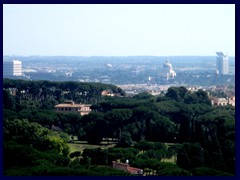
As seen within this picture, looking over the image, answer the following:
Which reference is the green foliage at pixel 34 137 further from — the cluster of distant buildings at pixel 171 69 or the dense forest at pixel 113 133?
the cluster of distant buildings at pixel 171 69

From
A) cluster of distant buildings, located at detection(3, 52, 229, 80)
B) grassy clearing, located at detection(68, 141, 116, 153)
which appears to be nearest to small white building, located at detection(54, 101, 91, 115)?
grassy clearing, located at detection(68, 141, 116, 153)

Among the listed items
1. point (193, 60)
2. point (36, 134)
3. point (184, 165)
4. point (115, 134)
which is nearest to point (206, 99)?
point (115, 134)

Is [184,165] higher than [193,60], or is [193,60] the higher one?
[193,60]

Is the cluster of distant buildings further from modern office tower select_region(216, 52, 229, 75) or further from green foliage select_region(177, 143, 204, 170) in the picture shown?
green foliage select_region(177, 143, 204, 170)

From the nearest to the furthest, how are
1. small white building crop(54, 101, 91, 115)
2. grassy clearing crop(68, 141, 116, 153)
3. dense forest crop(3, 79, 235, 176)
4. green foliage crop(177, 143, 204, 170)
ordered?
1. dense forest crop(3, 79, 235, 176)
2. green foliage crop(177, 143, 204, 170)
3. grassy clearing crop(68, 141, 116, 153)
4. small white building crop(54, 101, 91, 115)

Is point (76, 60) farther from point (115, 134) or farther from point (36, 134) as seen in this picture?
point (36, 134)
